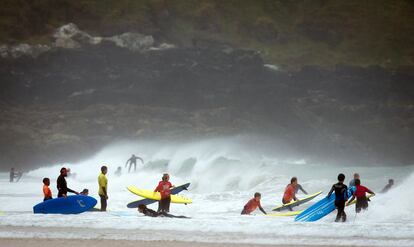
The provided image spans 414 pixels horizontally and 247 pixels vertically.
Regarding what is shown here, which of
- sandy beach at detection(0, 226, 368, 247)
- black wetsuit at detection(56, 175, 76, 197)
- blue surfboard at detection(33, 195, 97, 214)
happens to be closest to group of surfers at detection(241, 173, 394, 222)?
sandy beach at detection(0, 226, 368, 247)

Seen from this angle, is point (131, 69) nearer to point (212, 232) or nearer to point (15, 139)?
A: point (15, 139)

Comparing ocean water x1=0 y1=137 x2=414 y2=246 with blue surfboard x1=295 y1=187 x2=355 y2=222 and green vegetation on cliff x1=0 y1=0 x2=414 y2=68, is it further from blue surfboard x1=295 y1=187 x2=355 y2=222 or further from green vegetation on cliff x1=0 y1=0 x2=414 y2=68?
green vegetation on cliff x1=0 y1=0 x2=414 y2=68

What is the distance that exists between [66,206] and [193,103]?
231 ft

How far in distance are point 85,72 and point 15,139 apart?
1516cm

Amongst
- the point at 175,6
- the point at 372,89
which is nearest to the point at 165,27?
the point at 175,6

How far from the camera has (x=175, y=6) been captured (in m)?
106

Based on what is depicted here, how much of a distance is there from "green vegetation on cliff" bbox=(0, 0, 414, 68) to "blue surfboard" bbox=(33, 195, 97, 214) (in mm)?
70442

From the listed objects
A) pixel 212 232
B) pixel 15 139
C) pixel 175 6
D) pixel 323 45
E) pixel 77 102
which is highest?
pixel 175 6

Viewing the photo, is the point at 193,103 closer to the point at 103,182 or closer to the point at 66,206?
the point at 103,182

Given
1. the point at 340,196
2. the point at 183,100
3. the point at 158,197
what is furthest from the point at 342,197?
the point at 183,100

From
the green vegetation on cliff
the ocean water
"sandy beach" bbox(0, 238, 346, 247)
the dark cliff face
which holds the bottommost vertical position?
"sandy beach" bbox(0, 238, 346, 247)

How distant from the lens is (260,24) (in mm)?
106250

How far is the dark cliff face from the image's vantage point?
72.9m

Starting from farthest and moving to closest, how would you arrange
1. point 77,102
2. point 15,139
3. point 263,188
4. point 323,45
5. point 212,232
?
1. point 323,45
2. point 77,102
3. point 15,139
4. point 263,188
5. point 212,232
